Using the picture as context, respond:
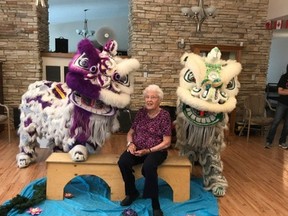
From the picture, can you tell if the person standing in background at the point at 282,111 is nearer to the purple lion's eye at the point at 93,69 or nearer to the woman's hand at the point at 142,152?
the woman's hand at the point at 142,152

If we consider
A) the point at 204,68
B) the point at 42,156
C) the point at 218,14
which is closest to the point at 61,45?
the point at 42,156

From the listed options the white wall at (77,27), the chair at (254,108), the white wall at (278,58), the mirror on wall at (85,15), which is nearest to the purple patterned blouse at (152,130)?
the chair at (254,108)

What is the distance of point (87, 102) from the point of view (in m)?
2.57

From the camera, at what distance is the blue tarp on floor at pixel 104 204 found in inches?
95.1

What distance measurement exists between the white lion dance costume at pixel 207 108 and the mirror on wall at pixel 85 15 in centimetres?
468

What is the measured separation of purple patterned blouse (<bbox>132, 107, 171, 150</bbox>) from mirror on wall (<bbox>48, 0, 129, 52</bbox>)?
482cm

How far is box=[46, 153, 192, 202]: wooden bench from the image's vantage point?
101 inches

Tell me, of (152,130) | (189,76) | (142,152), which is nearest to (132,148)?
(142,152)

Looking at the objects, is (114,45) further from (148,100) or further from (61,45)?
(61,45)

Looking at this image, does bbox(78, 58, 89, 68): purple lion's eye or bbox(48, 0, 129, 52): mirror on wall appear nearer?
bbox(78, 58, 89, 68): purple lion's eye

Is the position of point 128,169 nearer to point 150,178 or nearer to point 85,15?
point 150,178

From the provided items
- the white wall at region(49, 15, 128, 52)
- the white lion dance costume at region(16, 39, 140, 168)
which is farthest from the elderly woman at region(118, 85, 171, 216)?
the white wall at region(49, 15, 128, 52)

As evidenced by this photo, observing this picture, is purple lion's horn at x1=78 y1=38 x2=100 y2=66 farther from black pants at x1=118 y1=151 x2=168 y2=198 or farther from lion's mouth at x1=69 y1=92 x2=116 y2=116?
black pants at x1=118 y1=151 x2=168 y2=198

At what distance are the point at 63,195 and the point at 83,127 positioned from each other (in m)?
0.65
